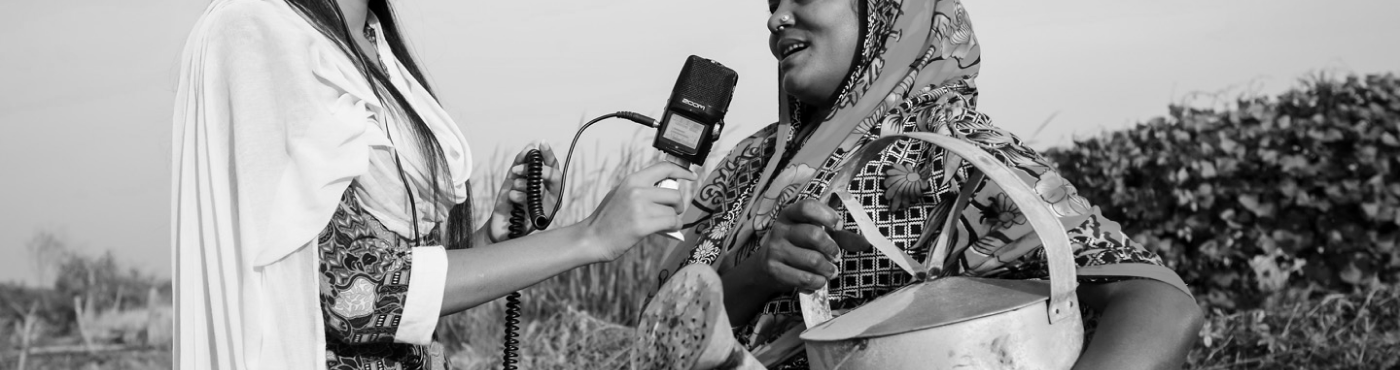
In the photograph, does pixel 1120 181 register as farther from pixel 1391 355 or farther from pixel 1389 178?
pixel 1391 355

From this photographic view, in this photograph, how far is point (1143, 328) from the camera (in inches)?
70.0

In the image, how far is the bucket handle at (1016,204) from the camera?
1.69m

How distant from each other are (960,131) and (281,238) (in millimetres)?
1190

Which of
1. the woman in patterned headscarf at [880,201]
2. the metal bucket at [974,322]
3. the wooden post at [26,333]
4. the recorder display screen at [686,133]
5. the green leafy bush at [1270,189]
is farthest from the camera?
the wooden post at [26,333]

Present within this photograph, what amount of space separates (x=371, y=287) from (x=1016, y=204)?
40.0 inches

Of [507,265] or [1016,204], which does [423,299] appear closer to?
[507,265]

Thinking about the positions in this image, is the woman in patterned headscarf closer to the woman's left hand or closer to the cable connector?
the cable connector

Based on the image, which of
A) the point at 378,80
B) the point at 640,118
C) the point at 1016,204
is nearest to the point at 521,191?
the point at 640,118

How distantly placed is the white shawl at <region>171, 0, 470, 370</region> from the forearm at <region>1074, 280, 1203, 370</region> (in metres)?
1.06

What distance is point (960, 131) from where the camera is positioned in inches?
82.0

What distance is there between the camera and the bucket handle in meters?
1.69

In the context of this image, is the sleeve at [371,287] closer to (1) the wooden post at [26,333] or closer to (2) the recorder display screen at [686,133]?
(2) the recorder display screen at [686,133]

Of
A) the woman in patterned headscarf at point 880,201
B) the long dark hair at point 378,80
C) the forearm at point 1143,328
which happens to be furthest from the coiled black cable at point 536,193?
the forearm at point 1143,328

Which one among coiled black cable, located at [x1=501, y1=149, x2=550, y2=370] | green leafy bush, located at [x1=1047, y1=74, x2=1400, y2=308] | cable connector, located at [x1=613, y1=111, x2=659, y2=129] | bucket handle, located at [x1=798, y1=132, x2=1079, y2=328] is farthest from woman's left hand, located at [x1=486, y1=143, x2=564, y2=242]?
green leafy bush, located at [x1=1047, y1=74, x2=1400, y2=308]
